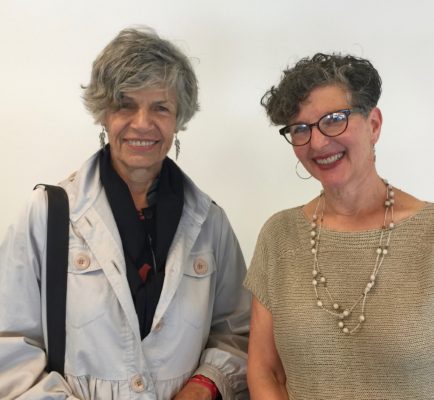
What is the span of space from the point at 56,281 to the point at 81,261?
0.23ft

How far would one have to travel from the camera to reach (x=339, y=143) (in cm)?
103

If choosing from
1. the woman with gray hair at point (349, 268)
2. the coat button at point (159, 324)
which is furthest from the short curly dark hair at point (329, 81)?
the coat button at point (159, 324)

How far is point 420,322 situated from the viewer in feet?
3.15

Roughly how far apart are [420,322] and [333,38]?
3.49 ft

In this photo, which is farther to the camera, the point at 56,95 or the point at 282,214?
the point at 56,95

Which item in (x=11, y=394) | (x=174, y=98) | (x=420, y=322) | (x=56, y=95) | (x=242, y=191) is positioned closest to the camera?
(x=420, y=322)

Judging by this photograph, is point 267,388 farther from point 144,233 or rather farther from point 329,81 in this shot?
point 329,81

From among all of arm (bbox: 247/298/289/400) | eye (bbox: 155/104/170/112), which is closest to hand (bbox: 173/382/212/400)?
arm (bbox: 247/298/289/400)

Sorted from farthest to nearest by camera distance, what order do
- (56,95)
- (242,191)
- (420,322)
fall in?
(242,191) < (56,95) < (420,322)

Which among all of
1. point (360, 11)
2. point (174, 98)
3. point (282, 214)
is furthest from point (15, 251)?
point (360, 11)

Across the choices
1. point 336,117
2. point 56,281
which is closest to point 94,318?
point 56,281

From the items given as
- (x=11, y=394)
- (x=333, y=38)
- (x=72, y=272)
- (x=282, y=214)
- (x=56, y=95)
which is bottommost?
(x=11, y=394)

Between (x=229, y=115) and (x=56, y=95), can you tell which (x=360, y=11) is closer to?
(x=229, y=115)

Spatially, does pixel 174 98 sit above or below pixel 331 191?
above
